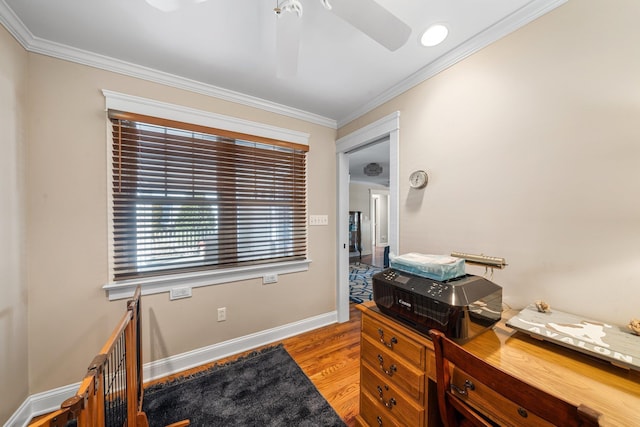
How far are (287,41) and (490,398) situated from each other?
168cm

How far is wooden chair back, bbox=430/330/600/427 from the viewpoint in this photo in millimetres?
531

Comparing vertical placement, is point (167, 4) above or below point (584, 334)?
above

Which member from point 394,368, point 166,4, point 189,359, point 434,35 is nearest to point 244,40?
point 166,4

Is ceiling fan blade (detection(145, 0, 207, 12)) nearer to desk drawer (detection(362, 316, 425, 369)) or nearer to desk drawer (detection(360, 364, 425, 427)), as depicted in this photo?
desk drawer (detection(362, 316, 425, 369))

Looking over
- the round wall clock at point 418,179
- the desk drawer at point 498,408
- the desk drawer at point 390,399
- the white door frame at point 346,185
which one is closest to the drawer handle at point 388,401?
the desk drawer at point 390,399

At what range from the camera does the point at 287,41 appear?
1.13 m

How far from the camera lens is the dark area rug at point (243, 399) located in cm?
147

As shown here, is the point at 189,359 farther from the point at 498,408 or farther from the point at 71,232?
the point at 498,408

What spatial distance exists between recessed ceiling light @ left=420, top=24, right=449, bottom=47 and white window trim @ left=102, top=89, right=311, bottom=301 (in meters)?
1.38

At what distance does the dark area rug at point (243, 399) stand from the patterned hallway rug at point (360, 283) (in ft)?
5.68

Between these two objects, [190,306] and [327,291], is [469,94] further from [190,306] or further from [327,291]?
[190,306]

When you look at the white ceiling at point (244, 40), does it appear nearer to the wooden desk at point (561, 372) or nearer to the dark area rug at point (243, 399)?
the wooden desk at point (561, 372)

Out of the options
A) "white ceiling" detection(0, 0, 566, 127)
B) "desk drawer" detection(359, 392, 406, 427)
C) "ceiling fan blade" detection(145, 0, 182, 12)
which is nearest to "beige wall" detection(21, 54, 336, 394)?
"white ceiling" detection(0, 0, 566, 127)

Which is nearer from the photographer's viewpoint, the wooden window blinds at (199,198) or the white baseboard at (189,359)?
the white baseboard at (189,359)
